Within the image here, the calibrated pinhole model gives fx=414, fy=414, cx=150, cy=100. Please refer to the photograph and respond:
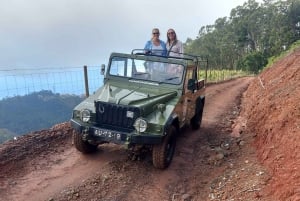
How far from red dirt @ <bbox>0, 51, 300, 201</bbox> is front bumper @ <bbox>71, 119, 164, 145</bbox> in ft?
2.08

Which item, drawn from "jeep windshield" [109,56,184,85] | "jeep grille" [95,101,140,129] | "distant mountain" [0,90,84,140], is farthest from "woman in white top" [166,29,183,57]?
"distant mountain" [0,90,84,140]

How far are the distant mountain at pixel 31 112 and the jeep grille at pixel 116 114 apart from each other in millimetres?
9464

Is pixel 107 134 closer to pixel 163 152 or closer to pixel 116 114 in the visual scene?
pixel 116 114

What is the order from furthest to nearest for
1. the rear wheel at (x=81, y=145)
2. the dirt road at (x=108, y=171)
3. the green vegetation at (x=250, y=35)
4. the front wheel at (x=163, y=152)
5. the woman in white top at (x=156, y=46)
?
the green vegetation at (x=250, y=35), the woman in white top at (x=156, y=46), the rear wheel at (x=81, y=145), the front wheel at (x=163, y=152), the dirt road at (x=108, y=171)

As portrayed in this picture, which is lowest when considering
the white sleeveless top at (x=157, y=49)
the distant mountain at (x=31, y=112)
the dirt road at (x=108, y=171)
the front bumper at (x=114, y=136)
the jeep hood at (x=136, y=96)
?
the distant mountain at (x=31, y=112)

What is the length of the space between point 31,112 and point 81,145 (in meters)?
12.6

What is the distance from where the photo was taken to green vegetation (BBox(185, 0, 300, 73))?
50.3 metres

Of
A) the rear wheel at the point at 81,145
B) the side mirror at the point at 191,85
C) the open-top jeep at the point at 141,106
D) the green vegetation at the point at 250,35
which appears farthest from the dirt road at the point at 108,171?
the green vegetation at the point at 250,35

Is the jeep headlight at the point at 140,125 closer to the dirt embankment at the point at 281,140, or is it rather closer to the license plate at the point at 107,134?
the license plate at the point at 107,134

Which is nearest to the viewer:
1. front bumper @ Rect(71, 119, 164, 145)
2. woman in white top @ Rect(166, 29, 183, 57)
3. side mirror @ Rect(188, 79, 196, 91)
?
front bumper @ Rect(71, 119, 164, 145)

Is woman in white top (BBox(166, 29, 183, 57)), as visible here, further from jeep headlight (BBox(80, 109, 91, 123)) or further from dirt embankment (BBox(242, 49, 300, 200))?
jeep headlight (BBox(80, 109, 91, 123))

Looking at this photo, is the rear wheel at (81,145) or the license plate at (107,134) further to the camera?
the rear wheel at (81,145)

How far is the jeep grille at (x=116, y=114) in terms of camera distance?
7156 mm

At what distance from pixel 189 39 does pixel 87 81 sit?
235ft
